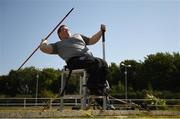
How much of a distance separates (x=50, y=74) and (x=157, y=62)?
21.3 metres

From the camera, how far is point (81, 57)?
4.59 meters

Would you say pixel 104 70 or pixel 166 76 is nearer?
pixel 104 70

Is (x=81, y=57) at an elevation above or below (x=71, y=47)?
below

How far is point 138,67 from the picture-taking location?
57.9 meters

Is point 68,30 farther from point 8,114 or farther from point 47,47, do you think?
point 8,114

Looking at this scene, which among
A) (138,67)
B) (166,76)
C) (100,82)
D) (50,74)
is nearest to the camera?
(100,82)

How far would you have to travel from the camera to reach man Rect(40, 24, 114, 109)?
14.9ft

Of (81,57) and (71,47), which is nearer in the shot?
(81,57)

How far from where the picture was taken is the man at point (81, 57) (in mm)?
4535

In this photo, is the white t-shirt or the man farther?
the white t-shirt

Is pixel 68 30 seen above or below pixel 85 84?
above

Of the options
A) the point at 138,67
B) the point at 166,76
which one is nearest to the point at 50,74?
the point at 138,67

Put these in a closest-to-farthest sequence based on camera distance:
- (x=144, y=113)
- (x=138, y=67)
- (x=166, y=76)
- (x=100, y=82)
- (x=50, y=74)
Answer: (x=100, y=82), (x=144, y=113), (x=166, y=76), (x=138, y=67), (x=50, y=74)

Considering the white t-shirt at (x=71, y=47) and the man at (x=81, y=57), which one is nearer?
the man at (x=81, y=57)
